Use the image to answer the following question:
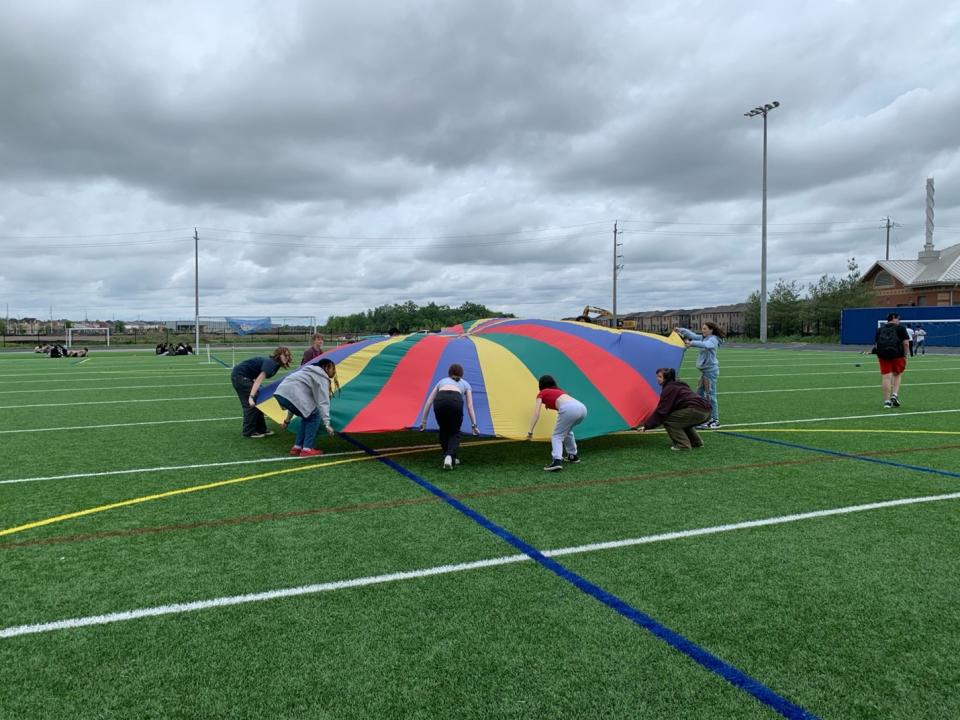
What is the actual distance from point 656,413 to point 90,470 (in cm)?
721

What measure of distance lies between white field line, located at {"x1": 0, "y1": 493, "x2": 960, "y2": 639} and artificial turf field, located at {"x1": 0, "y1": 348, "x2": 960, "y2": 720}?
0.07 feet

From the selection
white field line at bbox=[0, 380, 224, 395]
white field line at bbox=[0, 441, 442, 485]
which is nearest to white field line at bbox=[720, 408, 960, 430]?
white field line at bbox=[0, 441, 442, 485]

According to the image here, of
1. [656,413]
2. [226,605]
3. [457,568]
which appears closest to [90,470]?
[226,605]

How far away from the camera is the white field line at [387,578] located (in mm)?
3744

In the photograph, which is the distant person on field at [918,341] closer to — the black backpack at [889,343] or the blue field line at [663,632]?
the black backpack at [889,343]

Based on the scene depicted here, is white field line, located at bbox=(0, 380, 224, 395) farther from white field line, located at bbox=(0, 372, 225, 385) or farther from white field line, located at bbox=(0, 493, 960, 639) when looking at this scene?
white field line, located at bbox=(0, 493, 960, 639)

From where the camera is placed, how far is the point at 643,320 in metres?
134

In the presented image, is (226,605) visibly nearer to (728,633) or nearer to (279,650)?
(279,650)

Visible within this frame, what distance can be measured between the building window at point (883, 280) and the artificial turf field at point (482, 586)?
190ft

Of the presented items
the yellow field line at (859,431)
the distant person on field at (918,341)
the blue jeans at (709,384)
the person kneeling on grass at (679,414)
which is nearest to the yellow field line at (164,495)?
the person kneeling on grass at (679,414)

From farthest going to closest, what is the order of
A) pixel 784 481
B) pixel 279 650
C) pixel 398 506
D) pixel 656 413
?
pixel 656 413 < pixel 784 481 < pixel 398 506 < pixel 279 650

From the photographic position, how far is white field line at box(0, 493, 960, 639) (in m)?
3.74

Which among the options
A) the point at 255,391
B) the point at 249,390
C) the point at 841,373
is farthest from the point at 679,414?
the point at 841,373

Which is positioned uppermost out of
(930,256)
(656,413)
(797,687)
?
(930,256)
